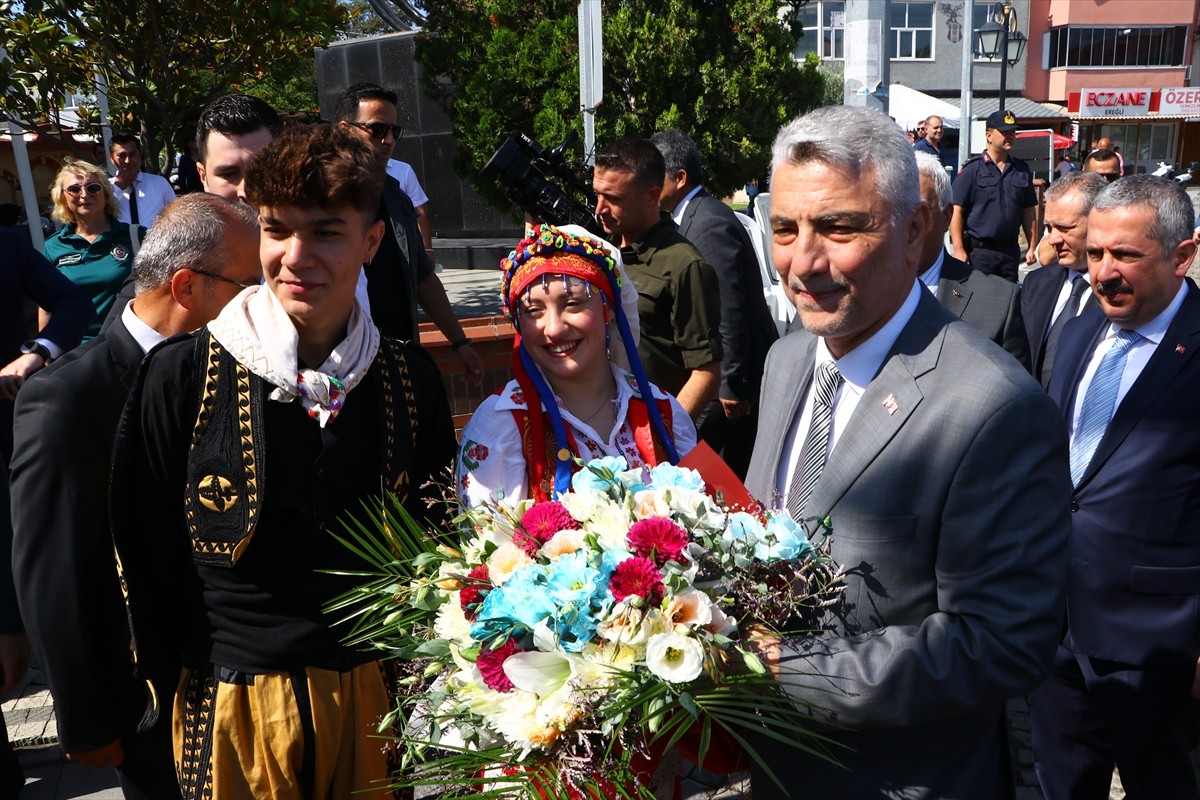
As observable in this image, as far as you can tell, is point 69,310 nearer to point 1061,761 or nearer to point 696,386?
point 696,386

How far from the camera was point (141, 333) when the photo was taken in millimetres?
2715

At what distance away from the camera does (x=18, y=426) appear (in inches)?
102

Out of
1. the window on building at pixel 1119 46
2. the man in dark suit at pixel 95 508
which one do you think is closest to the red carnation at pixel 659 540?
the man in dark suit at pixel 95 508

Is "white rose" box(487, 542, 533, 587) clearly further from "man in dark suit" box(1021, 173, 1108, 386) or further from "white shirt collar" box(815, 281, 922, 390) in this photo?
"man in dark suit" box(1021, 173, 1108, 386)

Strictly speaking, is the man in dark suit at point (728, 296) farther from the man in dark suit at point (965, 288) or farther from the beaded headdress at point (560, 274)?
the beaded headdress at point (560, 274)

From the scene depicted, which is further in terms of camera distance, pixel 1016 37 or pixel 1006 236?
pixel 1016 37

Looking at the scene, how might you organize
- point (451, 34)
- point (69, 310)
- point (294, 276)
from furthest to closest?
1. point (451, 34)
2. point (69, 310)
3. point (294, 276)

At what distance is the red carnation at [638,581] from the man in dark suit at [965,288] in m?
2.20

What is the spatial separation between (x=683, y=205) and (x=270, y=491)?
374 cm

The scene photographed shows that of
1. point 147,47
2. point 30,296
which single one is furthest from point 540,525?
point 147,47

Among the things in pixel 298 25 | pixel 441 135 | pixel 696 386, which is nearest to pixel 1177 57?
pixel 441 135

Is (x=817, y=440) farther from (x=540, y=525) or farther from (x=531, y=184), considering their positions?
(x=531, y=184)

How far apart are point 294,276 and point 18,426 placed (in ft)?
2.81

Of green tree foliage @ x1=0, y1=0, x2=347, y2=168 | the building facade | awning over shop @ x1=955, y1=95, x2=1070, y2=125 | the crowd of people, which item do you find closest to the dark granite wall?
green tree foliage @ x1=0, y1=0, x2=347, y2=168
